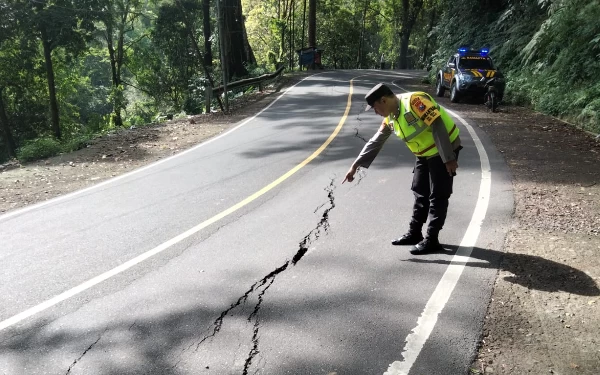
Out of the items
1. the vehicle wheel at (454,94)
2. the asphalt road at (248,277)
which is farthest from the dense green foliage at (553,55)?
the asphalt road at (248,277)

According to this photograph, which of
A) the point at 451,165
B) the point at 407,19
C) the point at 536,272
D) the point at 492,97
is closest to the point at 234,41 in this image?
the point at 492,97

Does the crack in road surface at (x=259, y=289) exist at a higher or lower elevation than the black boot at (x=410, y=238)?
lower

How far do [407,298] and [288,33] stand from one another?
48.6 m

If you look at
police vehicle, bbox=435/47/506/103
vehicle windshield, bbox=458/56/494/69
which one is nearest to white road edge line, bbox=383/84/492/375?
police vehicle, bbox=435/47/506/103

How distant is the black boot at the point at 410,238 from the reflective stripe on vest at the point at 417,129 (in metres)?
0.85

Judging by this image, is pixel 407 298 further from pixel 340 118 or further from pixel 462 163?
pixel 340 118

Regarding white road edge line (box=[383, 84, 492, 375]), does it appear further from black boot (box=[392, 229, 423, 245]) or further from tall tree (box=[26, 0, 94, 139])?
tall tree (box=[26, 0, 94, 139])

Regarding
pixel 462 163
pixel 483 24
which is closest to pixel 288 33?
pixel 483 24

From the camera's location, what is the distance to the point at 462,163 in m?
8.35

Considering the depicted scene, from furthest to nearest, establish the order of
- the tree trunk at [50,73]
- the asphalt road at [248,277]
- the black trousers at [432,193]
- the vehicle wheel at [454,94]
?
the tree trunk at [50,73], the vehicle wheel at [454,94], the black trousers at [432,193], the asphalt road at [248,277]

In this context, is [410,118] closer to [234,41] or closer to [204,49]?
[234,41]

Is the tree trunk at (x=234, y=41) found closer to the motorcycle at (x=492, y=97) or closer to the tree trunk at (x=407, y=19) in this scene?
the motorcycle at (x=492, y=97)

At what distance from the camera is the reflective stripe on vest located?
175 inches

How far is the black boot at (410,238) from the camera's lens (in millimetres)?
5020
